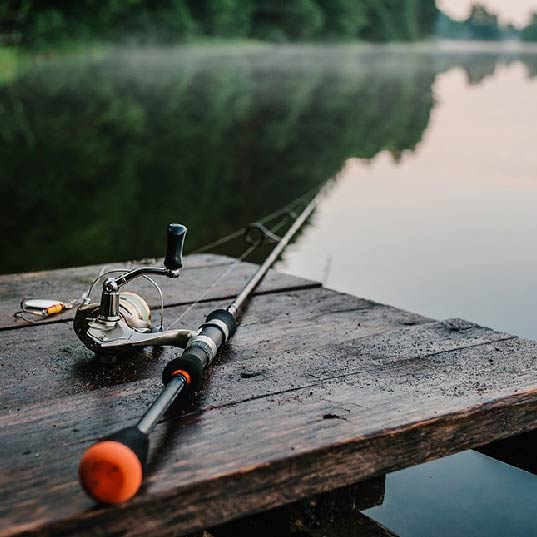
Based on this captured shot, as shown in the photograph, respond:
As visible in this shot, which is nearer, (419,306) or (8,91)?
(419,306)

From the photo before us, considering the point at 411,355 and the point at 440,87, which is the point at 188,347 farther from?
the point at 440,87

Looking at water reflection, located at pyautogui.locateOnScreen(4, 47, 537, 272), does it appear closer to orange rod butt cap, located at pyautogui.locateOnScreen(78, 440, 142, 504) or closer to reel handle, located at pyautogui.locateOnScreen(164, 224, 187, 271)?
reel handle, located at pyautogui.locateOnScreen(164, 224, 187, 271)

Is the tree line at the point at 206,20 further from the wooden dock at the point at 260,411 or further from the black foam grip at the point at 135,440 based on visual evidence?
the black foam grip at the point at 135,440

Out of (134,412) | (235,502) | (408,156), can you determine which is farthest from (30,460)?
(408,156)

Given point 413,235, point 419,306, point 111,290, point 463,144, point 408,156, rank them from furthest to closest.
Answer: point 463,144 → point 408,156 → point 413,235 → point 419,306 → point 111,290

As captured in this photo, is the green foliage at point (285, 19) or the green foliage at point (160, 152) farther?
the green foliage at point (285, 19)

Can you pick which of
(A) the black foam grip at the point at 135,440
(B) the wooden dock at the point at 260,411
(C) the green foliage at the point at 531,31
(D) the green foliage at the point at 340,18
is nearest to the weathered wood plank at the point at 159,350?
(B) the wooden dock at the point at 260,411

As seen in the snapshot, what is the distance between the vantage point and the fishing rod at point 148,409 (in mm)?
1550

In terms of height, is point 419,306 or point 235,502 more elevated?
point 235,502

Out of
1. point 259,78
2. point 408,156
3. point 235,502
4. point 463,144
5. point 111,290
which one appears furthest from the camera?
point 259,78

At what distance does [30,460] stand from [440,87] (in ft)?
80.9

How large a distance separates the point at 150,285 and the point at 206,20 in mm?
55470

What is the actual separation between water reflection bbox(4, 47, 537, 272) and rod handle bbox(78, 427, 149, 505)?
15.7ft

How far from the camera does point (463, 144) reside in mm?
12805
